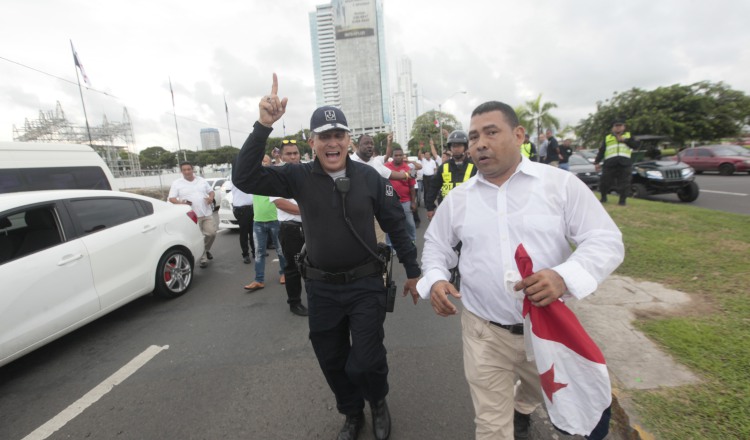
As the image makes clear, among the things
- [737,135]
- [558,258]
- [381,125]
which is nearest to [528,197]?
[558,258]

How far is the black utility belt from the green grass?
5.68 ft

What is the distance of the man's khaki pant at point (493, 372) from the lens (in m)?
1.70

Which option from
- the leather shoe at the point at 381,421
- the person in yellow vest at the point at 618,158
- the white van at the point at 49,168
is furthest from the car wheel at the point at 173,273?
the person in yellow vest at the point at 618,158

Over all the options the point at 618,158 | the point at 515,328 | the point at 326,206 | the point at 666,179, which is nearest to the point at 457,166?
the point at 326,206

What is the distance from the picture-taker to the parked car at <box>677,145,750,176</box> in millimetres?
15305

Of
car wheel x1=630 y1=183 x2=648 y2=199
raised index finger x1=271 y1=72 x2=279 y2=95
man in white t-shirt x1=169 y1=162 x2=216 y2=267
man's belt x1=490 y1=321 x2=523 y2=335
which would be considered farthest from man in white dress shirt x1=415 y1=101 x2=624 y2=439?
car wheel x1=630 y1=183 x2=648 y2=199

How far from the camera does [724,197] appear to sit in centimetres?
1026

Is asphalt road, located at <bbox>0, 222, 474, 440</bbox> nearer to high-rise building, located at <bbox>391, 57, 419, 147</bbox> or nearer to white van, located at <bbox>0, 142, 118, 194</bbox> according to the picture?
white van, located at <bbox>0, 142, 118, 194</bbox>

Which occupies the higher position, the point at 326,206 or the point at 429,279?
the point at 326,206

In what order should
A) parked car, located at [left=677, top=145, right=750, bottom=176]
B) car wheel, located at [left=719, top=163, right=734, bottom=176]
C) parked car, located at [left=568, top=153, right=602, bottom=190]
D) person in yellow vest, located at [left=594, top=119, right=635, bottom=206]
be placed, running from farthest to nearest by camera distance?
1. car wheel, located at [left=719, top=163, right=734, bottom=176]
2. parked car, located at [left=677, top=145, right=750, bottom=176]
3. parked car, located at [left=568, top=153, right=602, bottom=190]
4. person in yellow vest, located at [left=594, top=119, right=635, bottom=206]

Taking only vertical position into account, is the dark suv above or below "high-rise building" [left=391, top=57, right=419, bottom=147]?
below

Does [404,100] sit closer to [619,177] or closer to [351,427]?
[619,177]

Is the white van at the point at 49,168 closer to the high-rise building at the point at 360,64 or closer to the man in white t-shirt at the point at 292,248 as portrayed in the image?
the man in white t-shirt at the point at 292,248

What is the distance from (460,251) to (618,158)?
26.1 ft
